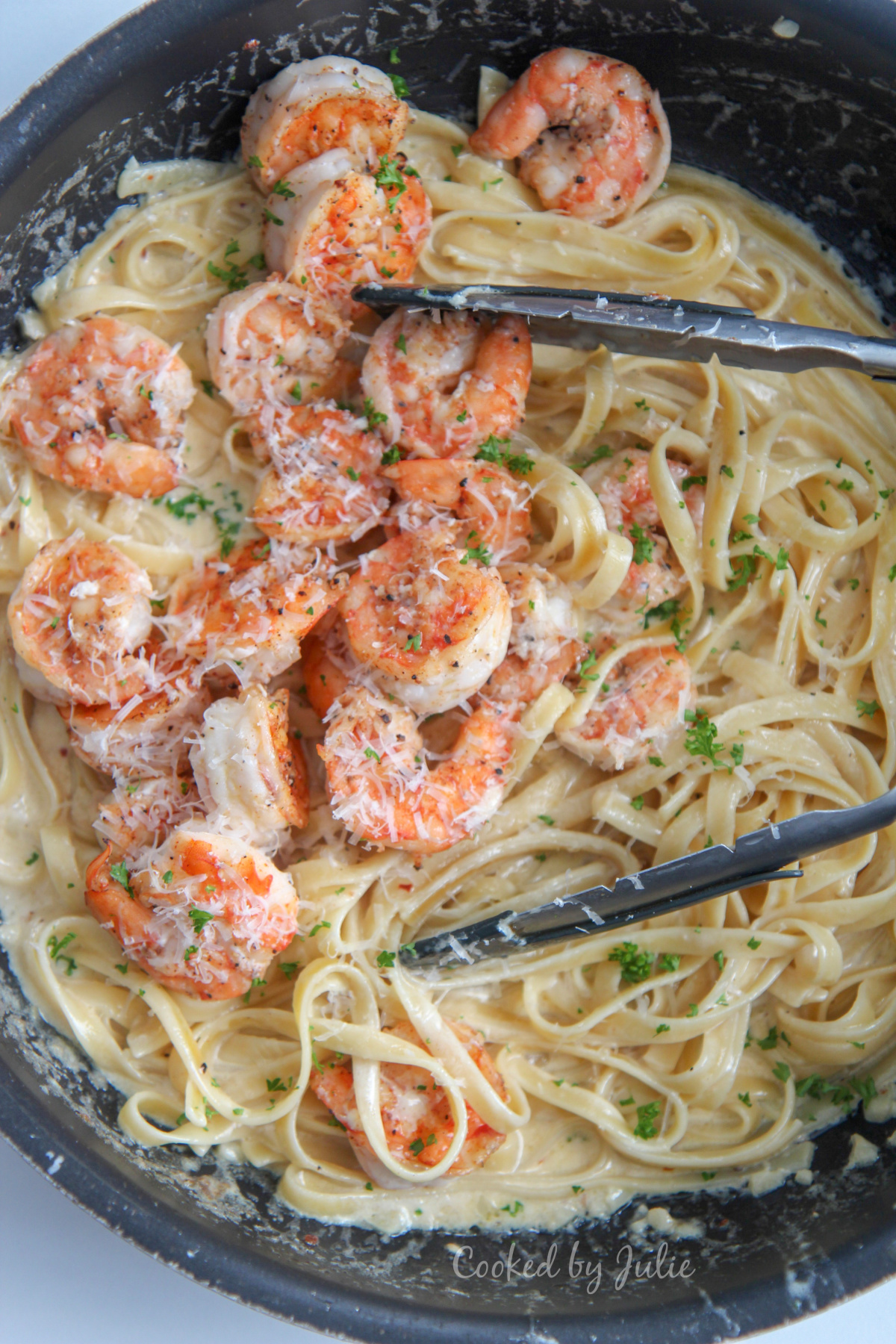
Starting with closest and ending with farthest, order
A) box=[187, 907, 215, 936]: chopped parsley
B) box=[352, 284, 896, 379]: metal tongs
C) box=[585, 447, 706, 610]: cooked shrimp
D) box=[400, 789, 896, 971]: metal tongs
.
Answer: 1. box=[400, 789, 896, 971]: metal tongs
2. box=[187, 907, 215, 936]: chopped parsley
3. box=[352, 284, 896, 379]: metal tongs
4. box=[585, 447, 706, 610]: cooked shrimp

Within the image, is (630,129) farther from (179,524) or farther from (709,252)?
(179,524)

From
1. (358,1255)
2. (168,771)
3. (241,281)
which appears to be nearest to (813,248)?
(241,281)

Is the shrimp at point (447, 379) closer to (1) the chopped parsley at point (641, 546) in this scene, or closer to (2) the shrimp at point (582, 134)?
(1) the chopped parsley at point (641, 546)

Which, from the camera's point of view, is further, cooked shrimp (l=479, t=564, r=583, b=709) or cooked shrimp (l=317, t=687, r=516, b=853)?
cooked shrimp (l=479, t=564, r=583, b=709)

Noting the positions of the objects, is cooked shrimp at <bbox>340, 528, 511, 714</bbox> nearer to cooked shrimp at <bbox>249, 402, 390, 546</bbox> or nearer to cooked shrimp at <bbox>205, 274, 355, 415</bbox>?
cooked shrimp at <bbox>249, 402, 390, 546</bbox>

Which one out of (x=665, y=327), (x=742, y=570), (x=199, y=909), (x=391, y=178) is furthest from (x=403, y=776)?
(x=391, y=178)

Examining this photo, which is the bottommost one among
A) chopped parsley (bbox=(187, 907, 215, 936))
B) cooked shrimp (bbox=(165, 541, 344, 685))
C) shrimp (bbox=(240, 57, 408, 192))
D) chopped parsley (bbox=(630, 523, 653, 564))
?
chopped parsley (bbox=(630, 523, 653, 564))

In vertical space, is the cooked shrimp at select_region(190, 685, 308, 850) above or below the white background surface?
above

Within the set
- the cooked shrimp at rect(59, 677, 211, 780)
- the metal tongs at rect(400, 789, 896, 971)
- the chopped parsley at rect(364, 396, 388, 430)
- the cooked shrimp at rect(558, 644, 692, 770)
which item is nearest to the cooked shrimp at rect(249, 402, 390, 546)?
the chopped parsley at rect(364, 396, 388, 430)
